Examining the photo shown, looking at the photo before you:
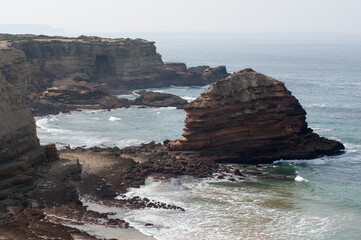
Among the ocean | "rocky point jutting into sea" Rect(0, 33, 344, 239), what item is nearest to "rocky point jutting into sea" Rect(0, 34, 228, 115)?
"rocky point jutting into sea" Rect(0, 33, 344, 239)

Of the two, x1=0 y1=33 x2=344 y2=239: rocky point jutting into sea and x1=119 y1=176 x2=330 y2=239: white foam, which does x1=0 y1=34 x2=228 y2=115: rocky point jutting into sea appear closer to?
x1=0 y1=33 x2=344 y2=239: rocky point jutting into sea

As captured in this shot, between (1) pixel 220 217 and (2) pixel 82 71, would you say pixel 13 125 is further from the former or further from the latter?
(2) pixel 82 71

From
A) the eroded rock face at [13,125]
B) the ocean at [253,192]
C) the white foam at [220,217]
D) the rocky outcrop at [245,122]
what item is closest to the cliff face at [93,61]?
the ocean at [253,192]

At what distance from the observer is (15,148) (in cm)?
4403

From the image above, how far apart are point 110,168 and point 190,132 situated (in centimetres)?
1043

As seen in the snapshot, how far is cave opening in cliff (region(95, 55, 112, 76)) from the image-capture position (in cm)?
11525

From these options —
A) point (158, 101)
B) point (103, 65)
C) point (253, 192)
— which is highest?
point (103, 65)

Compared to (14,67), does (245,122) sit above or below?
below

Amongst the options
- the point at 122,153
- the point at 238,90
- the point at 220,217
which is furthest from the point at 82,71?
the point at 220,217

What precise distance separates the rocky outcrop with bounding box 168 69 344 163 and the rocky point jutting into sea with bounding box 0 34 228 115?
38370mm

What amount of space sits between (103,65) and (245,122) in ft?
219

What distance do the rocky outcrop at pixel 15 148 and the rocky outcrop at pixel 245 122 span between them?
1780 centimetres

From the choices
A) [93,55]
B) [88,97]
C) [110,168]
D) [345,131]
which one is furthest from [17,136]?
[93,55]

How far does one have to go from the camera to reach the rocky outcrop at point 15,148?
136ft
